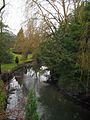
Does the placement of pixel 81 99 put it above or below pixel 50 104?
above

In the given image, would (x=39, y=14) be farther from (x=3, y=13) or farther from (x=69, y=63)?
(x=69, y=63)

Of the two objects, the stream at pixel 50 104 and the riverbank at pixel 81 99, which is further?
the riverbank at pixel 81 99

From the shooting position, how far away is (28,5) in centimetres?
2378

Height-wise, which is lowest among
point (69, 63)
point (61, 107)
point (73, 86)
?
point (61, 107)

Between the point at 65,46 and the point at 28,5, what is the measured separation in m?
7.53

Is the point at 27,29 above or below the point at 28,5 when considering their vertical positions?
below

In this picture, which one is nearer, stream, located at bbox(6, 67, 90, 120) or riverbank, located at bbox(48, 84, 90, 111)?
stream, located at bbox(6, 67, 90, 120)

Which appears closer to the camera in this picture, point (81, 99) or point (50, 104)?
point (81, 99)

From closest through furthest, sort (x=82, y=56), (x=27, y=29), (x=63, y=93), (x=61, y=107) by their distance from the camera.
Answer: (x=82, y=56) < (x=61, y=107) < (x=63, y=93) < (x=27, y=29)

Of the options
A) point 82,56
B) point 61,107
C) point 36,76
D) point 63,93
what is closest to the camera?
point 82,56

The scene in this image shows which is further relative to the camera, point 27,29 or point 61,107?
point 27,29

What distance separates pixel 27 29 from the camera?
2512 cm

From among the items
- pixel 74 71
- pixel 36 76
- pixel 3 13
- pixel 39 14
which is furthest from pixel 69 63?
pixel 36 76

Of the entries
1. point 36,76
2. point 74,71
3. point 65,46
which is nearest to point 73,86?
point 74,71
